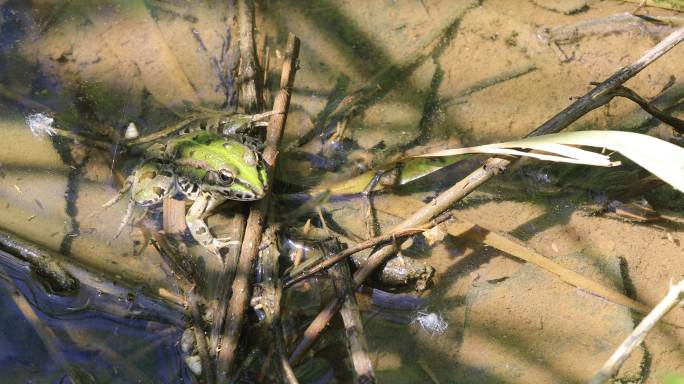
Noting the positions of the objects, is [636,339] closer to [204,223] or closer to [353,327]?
[353,327]

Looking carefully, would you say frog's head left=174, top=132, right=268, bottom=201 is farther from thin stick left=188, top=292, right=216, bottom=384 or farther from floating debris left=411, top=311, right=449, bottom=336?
floating debris left=411, top=311, right=449, bottom=336

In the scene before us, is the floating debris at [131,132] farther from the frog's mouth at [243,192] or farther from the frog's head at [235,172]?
the frog's mouth at [243,192]

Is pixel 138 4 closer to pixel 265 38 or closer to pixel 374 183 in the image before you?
pixel 265 38

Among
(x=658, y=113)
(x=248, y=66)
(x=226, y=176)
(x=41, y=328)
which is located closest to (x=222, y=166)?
(x=226, y=176)

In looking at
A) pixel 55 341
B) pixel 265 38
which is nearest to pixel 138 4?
pixel 265 38

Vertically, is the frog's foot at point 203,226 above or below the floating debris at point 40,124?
below

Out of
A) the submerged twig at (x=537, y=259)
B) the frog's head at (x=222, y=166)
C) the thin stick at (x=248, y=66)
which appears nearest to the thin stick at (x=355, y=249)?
the submerged twig at (x=537, y=259)

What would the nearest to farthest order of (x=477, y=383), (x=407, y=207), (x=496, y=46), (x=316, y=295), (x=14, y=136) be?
1. (x=477, y=383)
2. (x=316, y=295)
3. (x=407, y=207)
4. (x=14, y=136)
5. (x=496, y=46)
